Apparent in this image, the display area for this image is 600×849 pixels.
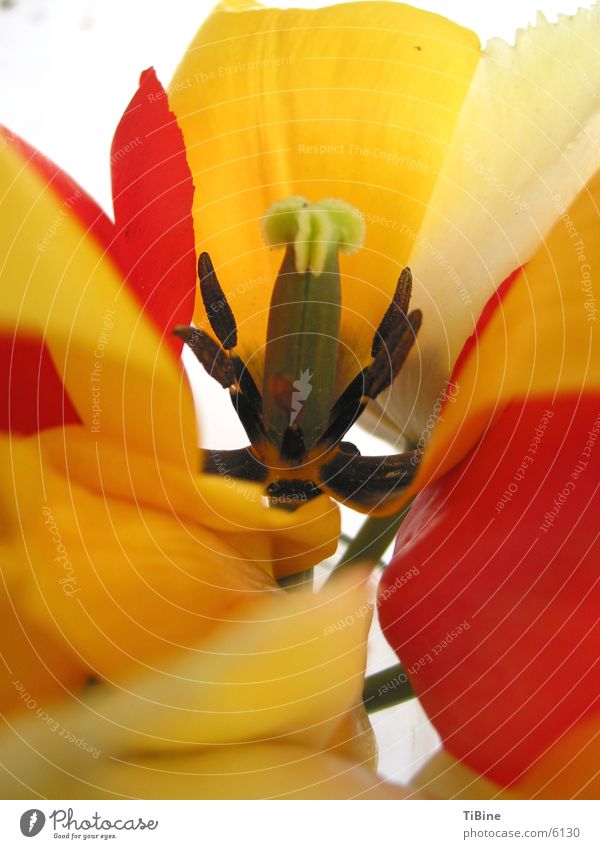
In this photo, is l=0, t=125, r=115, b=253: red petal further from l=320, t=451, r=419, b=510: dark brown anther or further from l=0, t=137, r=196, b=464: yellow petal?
l=320, t=451, r=419, b=510: dark brown anther

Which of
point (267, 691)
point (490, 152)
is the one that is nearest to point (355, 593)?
point (267, 691)

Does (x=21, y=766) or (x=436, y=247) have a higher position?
(x=436, y=247)

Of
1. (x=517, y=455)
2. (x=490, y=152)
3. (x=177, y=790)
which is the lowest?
(x=177, y=790)

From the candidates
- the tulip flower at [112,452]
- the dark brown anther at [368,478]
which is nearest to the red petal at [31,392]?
the tulip flower at [112,452]

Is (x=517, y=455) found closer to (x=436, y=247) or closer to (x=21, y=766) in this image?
(x=436, y=247)

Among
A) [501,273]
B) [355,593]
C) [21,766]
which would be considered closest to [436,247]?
[501,273]
